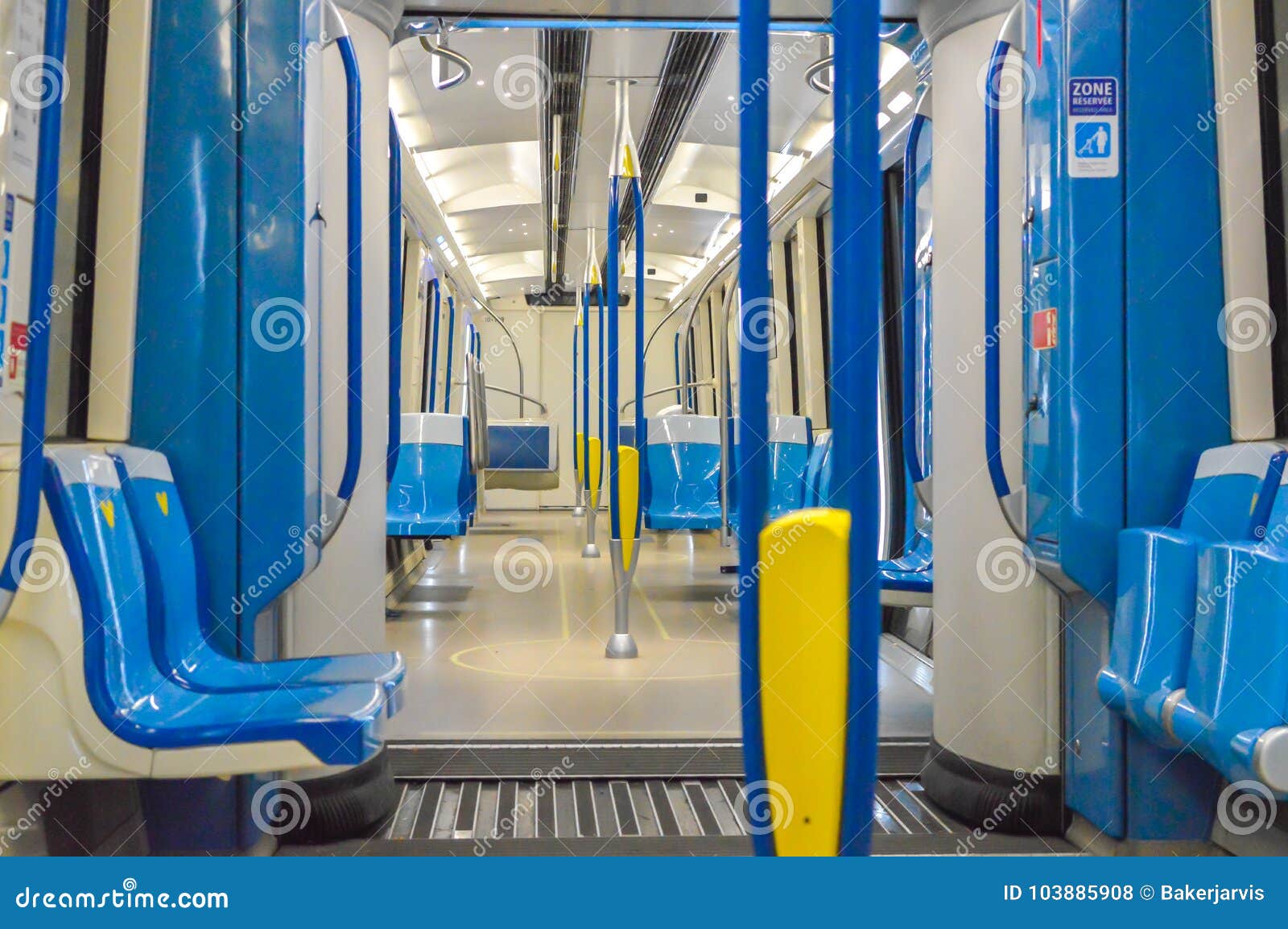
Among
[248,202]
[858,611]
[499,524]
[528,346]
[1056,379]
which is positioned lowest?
[499,524]

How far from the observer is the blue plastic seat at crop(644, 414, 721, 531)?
751cm

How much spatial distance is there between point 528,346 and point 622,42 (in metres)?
11.3

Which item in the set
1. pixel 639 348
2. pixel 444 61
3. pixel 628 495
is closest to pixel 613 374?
pixel 639 348

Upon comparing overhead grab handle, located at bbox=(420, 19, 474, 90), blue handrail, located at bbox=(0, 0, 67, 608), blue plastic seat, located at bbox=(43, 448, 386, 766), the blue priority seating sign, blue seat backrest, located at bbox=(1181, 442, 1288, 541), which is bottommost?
blue plastic seat, located at bbox=(43, 448, 386, 766)

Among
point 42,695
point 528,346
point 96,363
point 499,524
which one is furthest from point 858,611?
point 528,346

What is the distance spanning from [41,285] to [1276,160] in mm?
2573

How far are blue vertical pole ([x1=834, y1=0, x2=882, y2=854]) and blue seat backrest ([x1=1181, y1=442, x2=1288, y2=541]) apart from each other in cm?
140

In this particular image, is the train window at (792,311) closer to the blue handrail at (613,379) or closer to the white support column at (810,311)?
the white support column at (810,311)

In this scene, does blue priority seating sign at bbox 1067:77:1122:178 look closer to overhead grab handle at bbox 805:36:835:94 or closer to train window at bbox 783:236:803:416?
overhead grab handle at bbox 805:36:835:94

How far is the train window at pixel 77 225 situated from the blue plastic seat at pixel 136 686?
0.38 metres

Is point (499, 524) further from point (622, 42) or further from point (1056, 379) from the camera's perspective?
point (1056, 379)

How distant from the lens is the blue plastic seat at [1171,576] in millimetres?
2131

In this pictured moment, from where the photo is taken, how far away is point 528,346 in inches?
681

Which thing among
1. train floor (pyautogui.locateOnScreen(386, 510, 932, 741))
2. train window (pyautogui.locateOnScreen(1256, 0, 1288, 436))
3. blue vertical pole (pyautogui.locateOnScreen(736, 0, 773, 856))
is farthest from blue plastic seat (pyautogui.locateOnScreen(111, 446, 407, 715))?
train window (pyautogui.locateOnScreen(1256, 0, 1288, 436))
